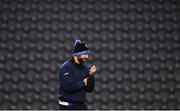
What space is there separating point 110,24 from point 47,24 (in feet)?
2.95

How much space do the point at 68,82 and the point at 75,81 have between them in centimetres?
6

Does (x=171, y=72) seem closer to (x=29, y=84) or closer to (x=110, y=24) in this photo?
(x=110, y=24)

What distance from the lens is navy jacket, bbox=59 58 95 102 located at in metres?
3.62

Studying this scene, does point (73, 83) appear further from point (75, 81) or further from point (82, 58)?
point (82, 58)

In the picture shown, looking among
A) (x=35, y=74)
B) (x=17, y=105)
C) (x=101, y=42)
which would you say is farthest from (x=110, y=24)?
(x=17, y=105)

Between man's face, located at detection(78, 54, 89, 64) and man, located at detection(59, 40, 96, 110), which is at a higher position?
man's face, located at detection(78, 54, 89, 64)

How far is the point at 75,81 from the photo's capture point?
364 cm

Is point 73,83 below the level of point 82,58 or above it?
below

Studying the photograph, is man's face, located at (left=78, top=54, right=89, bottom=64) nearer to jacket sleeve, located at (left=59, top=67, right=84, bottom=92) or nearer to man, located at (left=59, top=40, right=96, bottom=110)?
man, located at (left=59, top=40, right=96, bottom=110)

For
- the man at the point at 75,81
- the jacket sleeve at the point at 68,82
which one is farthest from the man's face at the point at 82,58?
the jacket sleeve at the point at 68,82

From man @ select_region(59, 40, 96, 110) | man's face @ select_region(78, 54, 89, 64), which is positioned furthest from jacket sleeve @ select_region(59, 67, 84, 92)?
man's face @ select_region(78, 54, 89, 64)

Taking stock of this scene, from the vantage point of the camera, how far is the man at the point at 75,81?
3.62 m

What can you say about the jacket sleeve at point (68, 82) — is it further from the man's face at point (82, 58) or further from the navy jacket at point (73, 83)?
the man's face at point (82, 58)

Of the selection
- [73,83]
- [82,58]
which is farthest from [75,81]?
[82,58]
